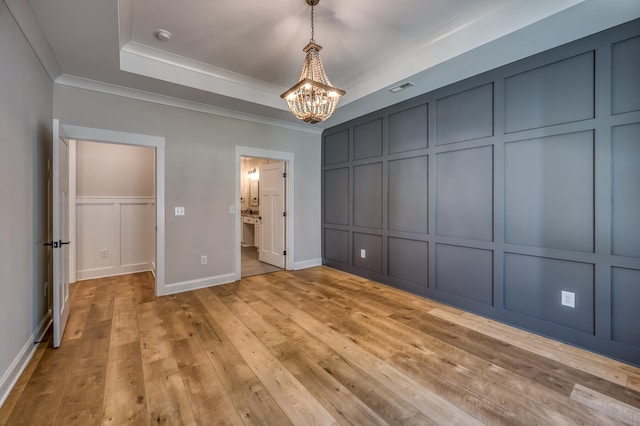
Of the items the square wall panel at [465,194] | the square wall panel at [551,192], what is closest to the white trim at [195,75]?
the square wall panel at [465,194]

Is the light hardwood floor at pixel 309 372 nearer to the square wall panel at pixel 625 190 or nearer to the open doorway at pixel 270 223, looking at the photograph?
the square wall panel at pixel 625 190

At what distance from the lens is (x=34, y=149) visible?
8.08ft

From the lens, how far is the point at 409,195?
3906 millimetres

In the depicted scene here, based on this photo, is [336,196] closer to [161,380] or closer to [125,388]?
[161,380]

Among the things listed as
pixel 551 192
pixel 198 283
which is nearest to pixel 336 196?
pixel 198 283

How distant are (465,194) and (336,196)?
7.52 ft

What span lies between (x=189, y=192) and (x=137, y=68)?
1.58 metres

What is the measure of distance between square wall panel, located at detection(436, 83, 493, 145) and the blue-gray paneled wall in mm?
11

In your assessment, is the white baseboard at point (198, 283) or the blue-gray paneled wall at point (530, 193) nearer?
the blue-gray paneled wall at point (530, 193)

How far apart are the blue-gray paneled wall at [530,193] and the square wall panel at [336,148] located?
733 mm

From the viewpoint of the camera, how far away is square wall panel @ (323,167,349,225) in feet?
16.2

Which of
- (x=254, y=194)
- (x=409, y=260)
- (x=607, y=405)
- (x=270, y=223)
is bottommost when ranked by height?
(x=607, y=405)

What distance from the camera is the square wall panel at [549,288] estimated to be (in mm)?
2471

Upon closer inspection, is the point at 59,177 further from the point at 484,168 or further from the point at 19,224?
the point at 484,168
